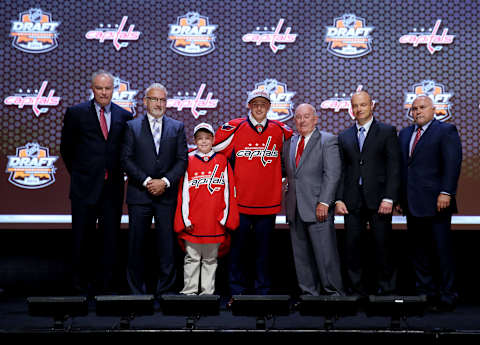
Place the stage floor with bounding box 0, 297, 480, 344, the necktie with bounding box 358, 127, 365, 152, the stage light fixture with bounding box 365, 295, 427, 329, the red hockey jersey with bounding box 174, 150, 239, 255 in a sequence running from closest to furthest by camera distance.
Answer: the stage floor with bounding box 0, 297, 480, 344, the stage light fixture with bounding box 365, 295, 427, 329, the red hockey jersey with bounding box 174, 150, 239, 255, the necktie with bounding box 358, 127, 365, 152

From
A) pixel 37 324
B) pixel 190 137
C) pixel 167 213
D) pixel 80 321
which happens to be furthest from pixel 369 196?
pixel 37 324

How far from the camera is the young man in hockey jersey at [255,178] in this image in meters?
4.05

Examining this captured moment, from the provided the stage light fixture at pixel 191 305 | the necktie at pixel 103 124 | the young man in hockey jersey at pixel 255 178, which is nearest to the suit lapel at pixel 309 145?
the young man in hockey jersey at pixel 255 178

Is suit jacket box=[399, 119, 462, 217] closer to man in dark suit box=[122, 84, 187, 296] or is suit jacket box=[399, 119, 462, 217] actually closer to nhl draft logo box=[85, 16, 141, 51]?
man in dark suit box=[122, 84, 187, 296]

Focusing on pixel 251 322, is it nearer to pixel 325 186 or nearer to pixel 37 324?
pixel 325 186

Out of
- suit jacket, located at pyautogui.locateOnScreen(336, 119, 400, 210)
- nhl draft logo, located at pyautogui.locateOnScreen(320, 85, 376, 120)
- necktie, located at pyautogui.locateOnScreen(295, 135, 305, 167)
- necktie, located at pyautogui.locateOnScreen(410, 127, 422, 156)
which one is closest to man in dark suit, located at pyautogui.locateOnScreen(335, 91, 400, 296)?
suit jacket, located at pyautogui.locateOnScreen(336, 119, 400, 210)

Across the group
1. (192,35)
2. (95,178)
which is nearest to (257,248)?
(95,178)

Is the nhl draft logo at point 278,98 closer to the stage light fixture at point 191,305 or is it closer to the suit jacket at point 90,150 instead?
the suit jacket at point 90,150

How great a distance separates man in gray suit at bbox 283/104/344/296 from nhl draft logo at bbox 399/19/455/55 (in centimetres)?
166

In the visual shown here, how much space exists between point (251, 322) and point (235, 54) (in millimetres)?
2640

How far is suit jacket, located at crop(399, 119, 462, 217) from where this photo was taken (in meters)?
3.93

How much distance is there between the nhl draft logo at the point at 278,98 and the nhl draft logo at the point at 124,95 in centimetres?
120

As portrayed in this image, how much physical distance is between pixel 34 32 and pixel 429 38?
3.79m

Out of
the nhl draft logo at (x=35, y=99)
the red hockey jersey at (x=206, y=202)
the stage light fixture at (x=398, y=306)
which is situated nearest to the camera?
the stage light fixture at (x=398, y=306)
